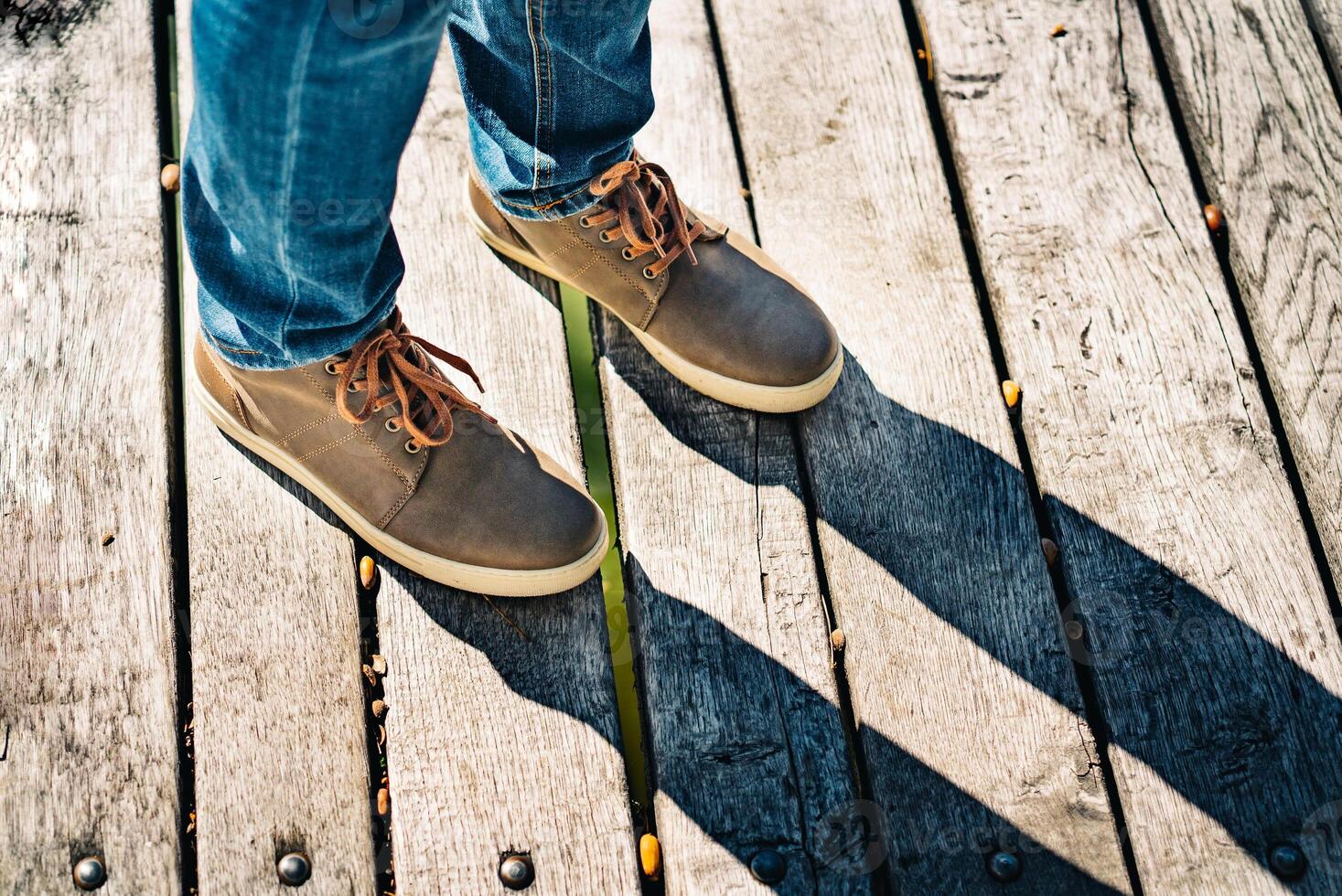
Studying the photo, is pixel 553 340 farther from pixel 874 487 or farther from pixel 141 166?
pixel 141 166

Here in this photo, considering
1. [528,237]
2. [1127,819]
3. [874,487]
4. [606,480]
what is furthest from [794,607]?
[528,237]

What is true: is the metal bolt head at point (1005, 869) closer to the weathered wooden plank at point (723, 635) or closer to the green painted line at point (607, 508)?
the weathered wooden plank at point (723, 635)

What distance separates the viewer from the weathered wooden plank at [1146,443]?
48.3 inches

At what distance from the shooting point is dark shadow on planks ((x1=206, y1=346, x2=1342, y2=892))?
120 centimetres

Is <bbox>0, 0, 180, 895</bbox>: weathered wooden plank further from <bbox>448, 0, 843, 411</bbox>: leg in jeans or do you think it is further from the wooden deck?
<bbox>448, 0, 843, 411</bbox>: leg in jeans

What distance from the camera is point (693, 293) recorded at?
1.38m

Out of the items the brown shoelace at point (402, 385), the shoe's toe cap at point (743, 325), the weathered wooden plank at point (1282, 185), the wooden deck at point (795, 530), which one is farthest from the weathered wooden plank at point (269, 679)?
the weathered wooden plank at point (1282, 185)

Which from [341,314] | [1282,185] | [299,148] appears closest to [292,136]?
[299,148]

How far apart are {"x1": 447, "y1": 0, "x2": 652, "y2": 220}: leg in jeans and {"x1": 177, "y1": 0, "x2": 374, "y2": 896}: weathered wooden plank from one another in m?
0.53

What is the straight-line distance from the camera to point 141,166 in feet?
5.06

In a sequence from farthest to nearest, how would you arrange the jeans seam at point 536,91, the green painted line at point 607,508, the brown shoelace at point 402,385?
the green painted line at point 607,508
the brown shoelace at point 402,385
the jeans seam at point 536,91

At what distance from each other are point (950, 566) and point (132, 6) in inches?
63.3

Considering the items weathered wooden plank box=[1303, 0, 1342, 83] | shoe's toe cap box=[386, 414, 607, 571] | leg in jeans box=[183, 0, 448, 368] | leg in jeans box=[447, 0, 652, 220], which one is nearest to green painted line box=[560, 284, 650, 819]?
shoe's toe cap box=[386, 414, 607, 571]

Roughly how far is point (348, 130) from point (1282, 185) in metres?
1.47
